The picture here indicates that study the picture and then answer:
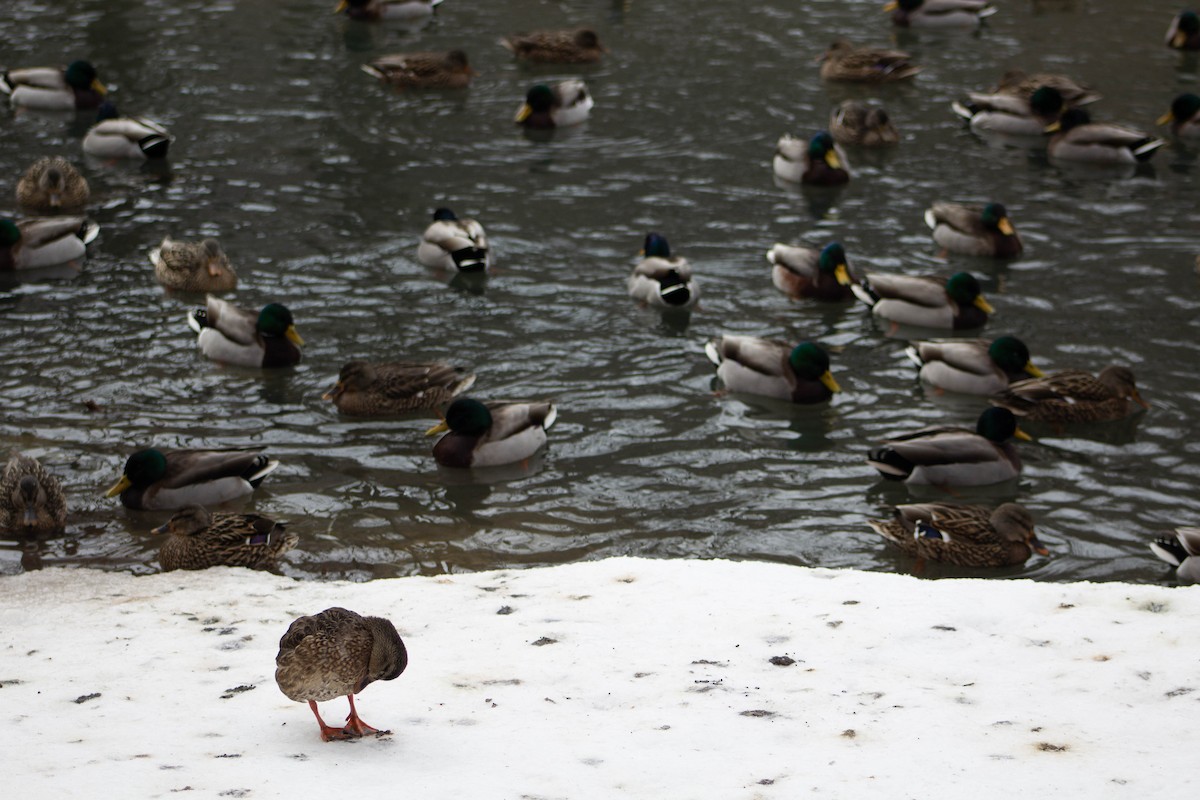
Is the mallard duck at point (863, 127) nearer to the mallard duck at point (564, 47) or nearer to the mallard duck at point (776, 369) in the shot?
the mallard duck at point (564, 47)

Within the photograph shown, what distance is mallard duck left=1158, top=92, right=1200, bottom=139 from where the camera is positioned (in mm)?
19641

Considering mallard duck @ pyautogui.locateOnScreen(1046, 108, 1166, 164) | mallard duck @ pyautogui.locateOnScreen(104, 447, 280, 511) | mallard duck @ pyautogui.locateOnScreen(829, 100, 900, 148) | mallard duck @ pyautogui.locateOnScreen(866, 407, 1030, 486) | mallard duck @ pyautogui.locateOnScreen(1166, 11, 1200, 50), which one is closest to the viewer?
mallard duck @ pyautogui.locateOnScreen(104, 447, 280, 511)

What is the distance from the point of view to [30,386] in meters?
12.6

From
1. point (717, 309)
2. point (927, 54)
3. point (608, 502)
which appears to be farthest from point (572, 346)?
point (927, 54)

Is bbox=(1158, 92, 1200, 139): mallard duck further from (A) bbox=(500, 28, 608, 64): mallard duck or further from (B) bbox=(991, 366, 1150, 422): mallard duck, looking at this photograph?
(B) bbox=(991, 366, 1150, 422): mallard duck

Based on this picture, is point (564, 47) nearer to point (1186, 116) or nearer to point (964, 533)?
point (1186, 116)

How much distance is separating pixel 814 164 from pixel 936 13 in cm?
826

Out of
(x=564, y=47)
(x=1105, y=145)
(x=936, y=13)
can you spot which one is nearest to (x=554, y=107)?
(x=564, y=47)

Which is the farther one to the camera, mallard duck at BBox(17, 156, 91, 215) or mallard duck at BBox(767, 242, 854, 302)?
mallard duck at BBox(17, 156, 91, 215)

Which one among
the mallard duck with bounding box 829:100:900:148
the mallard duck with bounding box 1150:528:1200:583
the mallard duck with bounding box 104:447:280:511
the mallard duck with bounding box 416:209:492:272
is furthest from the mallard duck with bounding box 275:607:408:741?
the mallard duck with bounding box 829:100:900:148

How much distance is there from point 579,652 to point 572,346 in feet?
21.7

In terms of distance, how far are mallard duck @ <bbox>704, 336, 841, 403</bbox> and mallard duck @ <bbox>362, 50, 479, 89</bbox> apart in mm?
9760

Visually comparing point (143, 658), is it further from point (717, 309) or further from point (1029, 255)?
point (1029, 255)

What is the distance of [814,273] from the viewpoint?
14.8 meters
